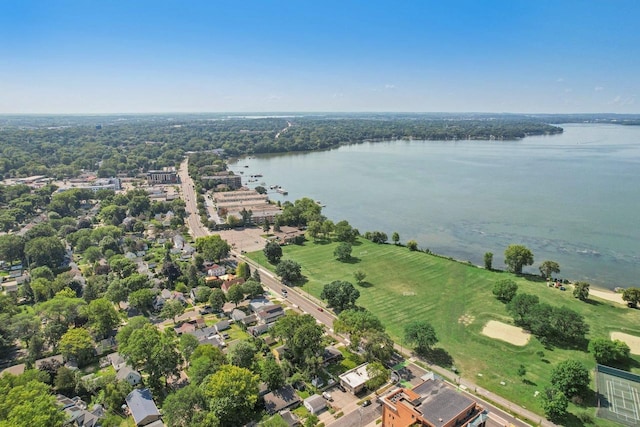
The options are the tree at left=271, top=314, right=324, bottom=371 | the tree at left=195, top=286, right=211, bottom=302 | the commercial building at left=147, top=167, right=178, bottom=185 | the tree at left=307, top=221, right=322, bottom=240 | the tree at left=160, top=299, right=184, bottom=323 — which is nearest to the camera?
the tree at left=271, top=314, right=324, bottom=371

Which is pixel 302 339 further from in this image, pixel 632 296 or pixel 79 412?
pixel 632 296

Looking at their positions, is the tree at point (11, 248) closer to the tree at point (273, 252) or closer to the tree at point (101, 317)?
the tree at point (101, 317)

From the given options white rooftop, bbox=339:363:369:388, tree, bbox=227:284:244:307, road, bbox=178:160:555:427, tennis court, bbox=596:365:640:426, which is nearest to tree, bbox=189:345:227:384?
white rooftop, bbox=339:363:369:388

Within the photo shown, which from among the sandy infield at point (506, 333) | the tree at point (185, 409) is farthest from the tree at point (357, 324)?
the tree at point (185, 409)

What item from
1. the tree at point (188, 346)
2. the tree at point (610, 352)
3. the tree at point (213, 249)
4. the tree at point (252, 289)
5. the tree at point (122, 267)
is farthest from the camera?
the tree at point (213, 249)

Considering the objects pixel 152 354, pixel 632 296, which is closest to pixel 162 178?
pixel 152 354

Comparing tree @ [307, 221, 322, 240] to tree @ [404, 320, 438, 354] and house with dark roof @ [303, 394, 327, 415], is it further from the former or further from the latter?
house with dark roof @ [303, 394, 327, 415]

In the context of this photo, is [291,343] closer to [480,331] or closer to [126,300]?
[480,331]
